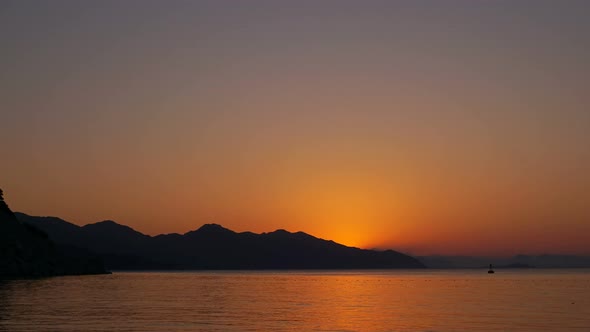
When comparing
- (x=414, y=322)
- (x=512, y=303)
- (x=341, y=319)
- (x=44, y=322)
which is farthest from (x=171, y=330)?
(x=512, y=303)

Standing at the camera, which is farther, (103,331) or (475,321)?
(475,321)

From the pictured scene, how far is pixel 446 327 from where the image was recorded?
5806 cm

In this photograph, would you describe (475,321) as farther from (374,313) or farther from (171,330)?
(171,330)

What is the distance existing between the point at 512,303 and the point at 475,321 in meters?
28.8

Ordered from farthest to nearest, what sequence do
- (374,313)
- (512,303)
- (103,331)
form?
1. (512,303)
2. (374,313)
3. (103,331)

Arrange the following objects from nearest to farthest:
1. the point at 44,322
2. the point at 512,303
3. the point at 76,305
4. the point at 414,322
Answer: the point at 44,322 < the point at 414,322 < the point at 76,305 < the point at 512,303

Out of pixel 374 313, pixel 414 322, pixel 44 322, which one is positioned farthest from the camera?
pixel 374 313

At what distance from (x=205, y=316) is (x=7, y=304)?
2560 centimetres

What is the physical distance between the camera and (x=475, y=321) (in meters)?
63.4

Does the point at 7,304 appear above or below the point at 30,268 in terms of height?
below

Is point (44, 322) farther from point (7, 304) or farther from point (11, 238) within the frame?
point (11, 238)

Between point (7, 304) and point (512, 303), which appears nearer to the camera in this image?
point (7, 304)

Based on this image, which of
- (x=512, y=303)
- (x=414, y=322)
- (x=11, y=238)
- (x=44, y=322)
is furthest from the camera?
(x=11, y=238)

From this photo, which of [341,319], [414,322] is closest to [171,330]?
[341,319]
